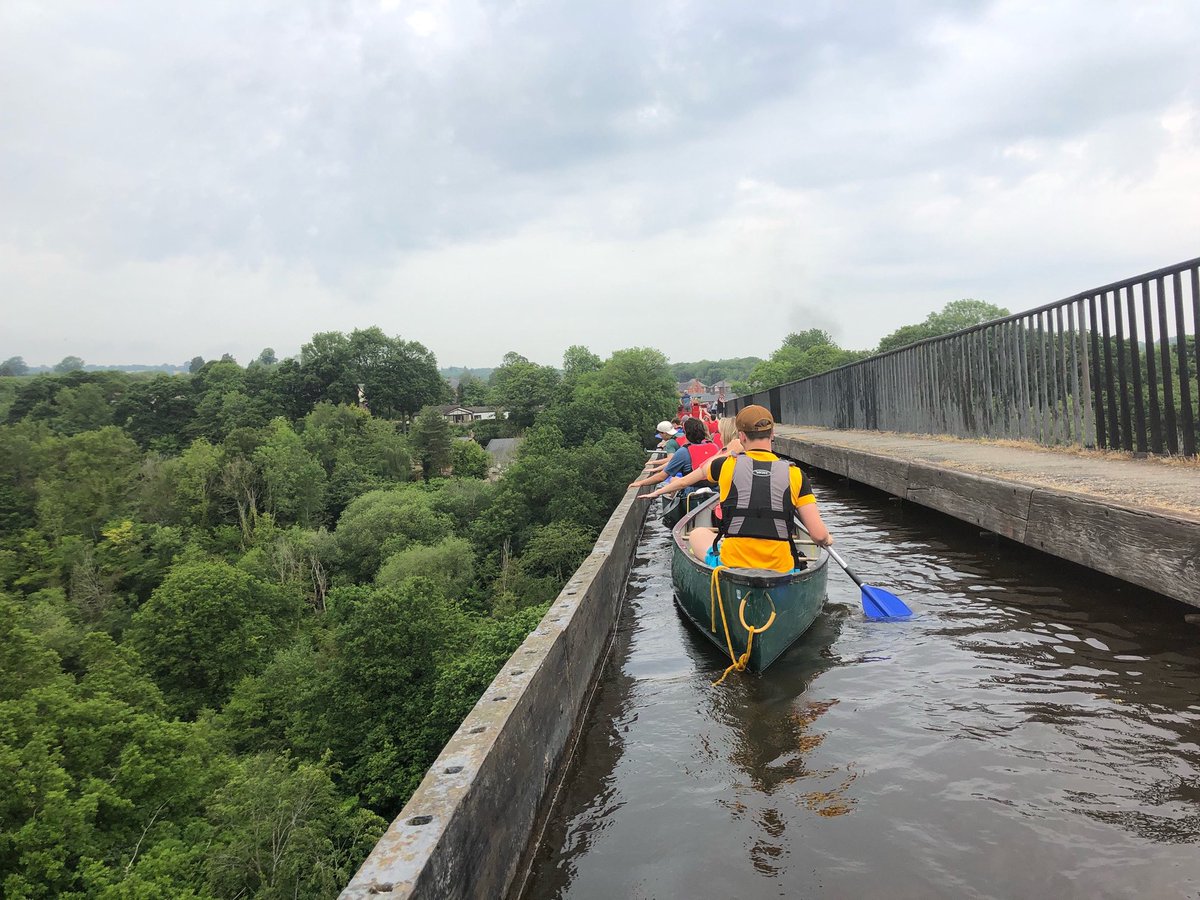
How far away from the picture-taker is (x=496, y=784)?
11.7 feet

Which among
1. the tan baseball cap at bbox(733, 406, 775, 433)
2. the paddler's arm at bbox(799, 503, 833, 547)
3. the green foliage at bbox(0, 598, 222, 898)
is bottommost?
the green foliage at bbox(0, 598, 222, 898)

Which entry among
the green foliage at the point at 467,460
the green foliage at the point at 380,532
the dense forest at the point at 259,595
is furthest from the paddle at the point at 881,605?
the green foliage at the point at 467,460

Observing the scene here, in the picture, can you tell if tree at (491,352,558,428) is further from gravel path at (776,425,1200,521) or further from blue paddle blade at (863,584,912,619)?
blue paddle blade at (863,584,912,619)

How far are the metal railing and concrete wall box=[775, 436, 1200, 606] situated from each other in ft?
6.55

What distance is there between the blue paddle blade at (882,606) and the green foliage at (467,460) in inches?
3450

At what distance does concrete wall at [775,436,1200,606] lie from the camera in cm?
557

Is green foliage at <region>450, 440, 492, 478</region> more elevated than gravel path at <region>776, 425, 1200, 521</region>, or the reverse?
gravel path at <region>776, 425, 1200, 521</region>

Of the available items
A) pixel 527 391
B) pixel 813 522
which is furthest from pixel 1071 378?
pixel 527 391

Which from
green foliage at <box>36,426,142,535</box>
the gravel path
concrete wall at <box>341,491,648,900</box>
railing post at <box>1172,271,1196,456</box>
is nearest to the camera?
concrete wall at <box>341,491,648,900</box>

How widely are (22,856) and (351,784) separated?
292 inches

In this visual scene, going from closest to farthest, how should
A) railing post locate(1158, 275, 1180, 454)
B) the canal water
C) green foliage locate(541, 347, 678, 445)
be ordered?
the canal water < railing post locate(1158, 275, 1180, 454) < green foliage locate(541, 347, 678, 445)

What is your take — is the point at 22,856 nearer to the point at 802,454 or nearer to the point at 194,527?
the point at 802,454

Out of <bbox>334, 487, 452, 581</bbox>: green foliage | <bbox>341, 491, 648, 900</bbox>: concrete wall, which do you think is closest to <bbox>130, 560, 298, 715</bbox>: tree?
<bbox>334, 487, 452, 581</bbox>: green foliage

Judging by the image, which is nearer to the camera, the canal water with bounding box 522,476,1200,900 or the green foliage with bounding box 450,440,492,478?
the canal water with bounding box 522,476,1200,900
